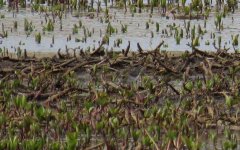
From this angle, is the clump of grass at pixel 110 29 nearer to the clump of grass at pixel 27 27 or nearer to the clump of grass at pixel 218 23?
the clump of grass at pixel 27 27

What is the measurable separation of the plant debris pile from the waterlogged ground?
2227 millimetres

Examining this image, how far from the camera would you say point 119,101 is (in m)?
8.39

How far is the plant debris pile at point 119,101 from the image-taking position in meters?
7.04

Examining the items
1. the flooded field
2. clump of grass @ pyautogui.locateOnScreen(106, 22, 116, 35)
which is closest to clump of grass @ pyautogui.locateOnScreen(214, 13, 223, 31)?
the flooded field

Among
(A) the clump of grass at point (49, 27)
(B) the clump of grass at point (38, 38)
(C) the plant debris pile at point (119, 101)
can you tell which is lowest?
(C) the plant debris pile at point (119, 101)

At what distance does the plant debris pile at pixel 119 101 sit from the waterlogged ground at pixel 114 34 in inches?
87.7

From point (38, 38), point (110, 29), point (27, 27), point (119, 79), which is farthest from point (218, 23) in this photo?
point (119, 79)

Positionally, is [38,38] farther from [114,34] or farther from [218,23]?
[218,23]

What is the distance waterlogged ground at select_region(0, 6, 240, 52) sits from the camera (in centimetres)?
1398

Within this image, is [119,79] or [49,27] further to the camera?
[49,27]

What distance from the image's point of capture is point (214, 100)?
29.7 ft

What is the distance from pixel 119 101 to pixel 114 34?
6812 mm

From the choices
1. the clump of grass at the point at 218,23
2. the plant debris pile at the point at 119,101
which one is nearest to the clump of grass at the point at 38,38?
the plant debris pile at the point at 119,101

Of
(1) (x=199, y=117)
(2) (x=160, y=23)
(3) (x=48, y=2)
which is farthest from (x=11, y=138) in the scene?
(3) (x=48, y=2)
